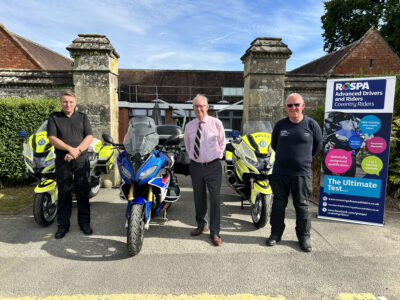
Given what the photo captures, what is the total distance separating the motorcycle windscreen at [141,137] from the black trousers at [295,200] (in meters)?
1.74

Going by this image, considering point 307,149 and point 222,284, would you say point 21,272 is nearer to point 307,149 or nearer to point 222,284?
point 222,284

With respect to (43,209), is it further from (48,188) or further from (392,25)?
(392,25)

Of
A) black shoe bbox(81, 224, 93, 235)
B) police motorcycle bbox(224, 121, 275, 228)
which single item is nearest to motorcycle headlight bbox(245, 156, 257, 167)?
police motorcycle bbox(224, 121, 275, 228)

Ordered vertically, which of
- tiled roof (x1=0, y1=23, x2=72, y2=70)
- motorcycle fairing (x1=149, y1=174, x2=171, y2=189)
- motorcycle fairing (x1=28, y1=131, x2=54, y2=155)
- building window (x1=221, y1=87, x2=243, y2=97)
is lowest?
motorcycle fairing (x1=149, y1=174, x2=171, y2=189)

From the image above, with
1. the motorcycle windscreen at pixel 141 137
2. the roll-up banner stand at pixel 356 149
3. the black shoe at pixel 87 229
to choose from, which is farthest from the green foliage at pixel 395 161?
the black shoe at pixel 87 229

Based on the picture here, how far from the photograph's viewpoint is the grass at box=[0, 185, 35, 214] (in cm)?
465

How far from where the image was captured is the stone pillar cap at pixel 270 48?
19.7ft

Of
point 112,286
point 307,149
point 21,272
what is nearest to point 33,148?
point 21,272

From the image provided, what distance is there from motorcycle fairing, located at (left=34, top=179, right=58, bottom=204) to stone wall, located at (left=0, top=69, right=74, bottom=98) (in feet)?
10.4

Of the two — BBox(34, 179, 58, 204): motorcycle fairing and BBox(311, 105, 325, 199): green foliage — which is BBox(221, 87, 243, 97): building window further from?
BBox(34, 179, 58, 204): motorcycle fairing

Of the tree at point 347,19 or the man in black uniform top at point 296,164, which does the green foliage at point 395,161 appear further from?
the tree at point 347,19

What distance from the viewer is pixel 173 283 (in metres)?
2.52

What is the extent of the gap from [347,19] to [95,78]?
26.1 metres

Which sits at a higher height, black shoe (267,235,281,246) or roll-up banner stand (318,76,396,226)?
roll-up banner stand (318,76,396,226)
